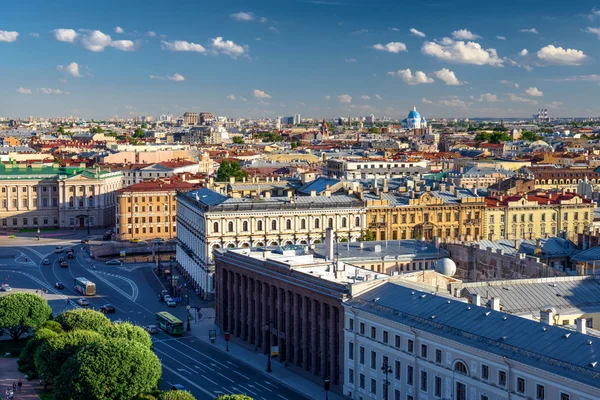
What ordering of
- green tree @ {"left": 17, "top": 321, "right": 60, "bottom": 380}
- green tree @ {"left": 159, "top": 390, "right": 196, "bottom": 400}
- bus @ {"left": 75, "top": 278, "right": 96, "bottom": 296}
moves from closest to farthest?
1. green tree @ {"left": 159, "top": 390, "right": 196, "bottom": 400}
2. green tree @ {"left": 17, "top": 321, "right": 60, "bottom": 380}
3. bus @ {"left": 75, "top": 278, "right": 96, "bottom": 296}

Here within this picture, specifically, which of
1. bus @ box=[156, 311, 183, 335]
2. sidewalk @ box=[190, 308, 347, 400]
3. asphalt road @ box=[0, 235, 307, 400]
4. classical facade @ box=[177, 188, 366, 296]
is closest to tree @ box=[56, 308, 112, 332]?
asphalt road @ box=[0, 235, 307, 400]

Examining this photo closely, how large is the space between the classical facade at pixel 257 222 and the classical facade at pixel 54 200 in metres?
60.3

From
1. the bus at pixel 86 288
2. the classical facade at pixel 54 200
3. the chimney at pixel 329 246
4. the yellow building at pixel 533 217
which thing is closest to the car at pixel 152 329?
the bus at pixel 86 288

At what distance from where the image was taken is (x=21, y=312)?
82.5 m

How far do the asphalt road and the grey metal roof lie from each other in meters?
10.8

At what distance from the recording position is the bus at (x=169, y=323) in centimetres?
8794

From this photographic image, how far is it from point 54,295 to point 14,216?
226 ft

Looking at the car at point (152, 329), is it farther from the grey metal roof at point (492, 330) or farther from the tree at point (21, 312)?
the grey metal roof at point (492, 330)

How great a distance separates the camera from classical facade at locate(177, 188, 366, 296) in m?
106

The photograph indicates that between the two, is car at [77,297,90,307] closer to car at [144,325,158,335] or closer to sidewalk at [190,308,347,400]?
car at [144,325,158,335]

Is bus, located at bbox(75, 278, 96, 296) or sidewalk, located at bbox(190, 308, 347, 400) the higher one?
bus, located at bbox(75, 278, 96, 296)

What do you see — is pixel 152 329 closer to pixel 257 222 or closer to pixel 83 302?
pixel 83 302

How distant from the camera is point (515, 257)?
80.6m

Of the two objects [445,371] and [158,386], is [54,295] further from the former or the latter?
[445,371]
